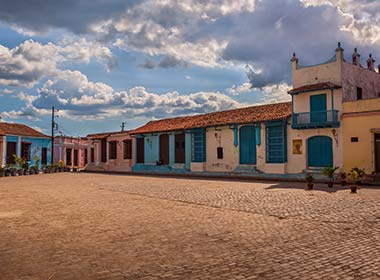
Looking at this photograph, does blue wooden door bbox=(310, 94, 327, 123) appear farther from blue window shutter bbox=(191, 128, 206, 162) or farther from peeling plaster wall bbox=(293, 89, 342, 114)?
blue window shutter bbox=(191, 128, 206, 162)

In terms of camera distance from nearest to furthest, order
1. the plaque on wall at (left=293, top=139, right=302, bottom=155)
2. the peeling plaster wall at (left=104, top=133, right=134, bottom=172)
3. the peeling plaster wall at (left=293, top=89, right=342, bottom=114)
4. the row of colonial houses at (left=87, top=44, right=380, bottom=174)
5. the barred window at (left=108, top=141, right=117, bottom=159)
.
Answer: the row of colonial houses at (left=87, top=44, right=380, bottom=174) < the peeling plaster wall at (left=293, top=89, right=342, bottom=114) < the plaque on wall at (left=293, top=139, right=302, bottom=155) < the peeling plaster wall at (left=104, top=133, right=134, bottom=172) < the barred window at (left=108, top=141, right=117, bottom=159)

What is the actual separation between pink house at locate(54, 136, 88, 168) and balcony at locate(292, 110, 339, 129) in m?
28.2

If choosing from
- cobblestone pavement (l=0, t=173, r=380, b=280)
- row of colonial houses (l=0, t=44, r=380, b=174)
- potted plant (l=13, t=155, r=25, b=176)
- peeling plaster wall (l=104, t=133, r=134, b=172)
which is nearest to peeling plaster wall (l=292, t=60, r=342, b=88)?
row of colonial houses (l=0, t=44, r=380, b=174)

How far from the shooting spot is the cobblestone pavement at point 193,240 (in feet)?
14.1

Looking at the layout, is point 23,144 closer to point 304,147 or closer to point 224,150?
point 224,150

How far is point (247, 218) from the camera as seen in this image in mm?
7707

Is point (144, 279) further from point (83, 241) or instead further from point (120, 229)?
point (120, 229)

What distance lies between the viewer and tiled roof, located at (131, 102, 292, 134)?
21.7 meters

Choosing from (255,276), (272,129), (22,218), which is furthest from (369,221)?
(272,129)

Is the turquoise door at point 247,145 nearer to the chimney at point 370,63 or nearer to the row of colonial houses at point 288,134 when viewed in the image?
the row of colonial houses at point 288,134

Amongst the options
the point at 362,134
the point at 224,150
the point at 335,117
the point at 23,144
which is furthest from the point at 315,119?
the point at 23,144

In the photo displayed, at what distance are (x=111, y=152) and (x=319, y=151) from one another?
20.6 m

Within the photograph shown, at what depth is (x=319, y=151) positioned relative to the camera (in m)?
19.0

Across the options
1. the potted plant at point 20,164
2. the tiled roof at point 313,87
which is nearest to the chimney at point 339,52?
the tiled roof at point 313,87
